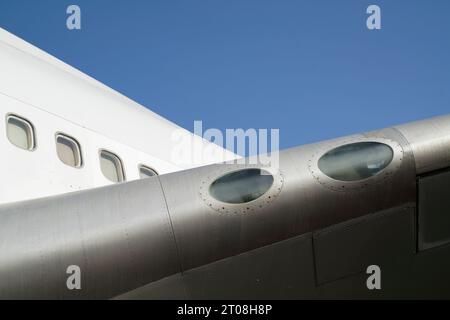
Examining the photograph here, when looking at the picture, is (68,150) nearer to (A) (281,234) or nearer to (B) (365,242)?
(A) (281,234)

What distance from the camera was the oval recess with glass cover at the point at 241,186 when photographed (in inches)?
184

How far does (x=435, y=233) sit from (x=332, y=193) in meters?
0.91

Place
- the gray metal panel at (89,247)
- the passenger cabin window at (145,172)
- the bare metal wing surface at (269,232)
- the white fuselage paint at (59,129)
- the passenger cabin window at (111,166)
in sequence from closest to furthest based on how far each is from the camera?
the gray metal panel at (89,247) → the bare metal wing surface at (269,232) → the white fuselage paint at (59,129) → the passenger cabin window at (111,166) → the passenger cabin window at (145,172)

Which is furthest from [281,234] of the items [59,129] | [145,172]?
[145,172]

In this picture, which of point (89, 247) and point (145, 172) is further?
point (145, 172)

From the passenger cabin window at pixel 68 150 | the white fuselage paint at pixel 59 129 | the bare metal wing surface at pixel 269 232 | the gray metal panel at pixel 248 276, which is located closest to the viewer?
the bare metal wing surface at pixel 269 232

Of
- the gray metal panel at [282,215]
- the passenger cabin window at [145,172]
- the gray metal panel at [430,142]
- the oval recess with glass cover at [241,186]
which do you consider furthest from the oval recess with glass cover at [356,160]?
the passenger cabin window at [145,172]

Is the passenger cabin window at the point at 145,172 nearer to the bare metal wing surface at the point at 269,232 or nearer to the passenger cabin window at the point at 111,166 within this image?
the passenger cabin window at the point at 111,166

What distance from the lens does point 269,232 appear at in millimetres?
4605

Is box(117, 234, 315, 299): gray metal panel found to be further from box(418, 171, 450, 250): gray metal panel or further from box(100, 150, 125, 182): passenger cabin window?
box(100, 150, 125, 182): passenger cabin window

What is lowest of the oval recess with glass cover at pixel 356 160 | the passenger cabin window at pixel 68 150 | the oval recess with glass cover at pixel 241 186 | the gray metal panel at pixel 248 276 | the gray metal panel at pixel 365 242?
the gray metal panel at pixel 248 276

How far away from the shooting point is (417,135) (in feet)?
15.8

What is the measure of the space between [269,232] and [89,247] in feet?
4.63
